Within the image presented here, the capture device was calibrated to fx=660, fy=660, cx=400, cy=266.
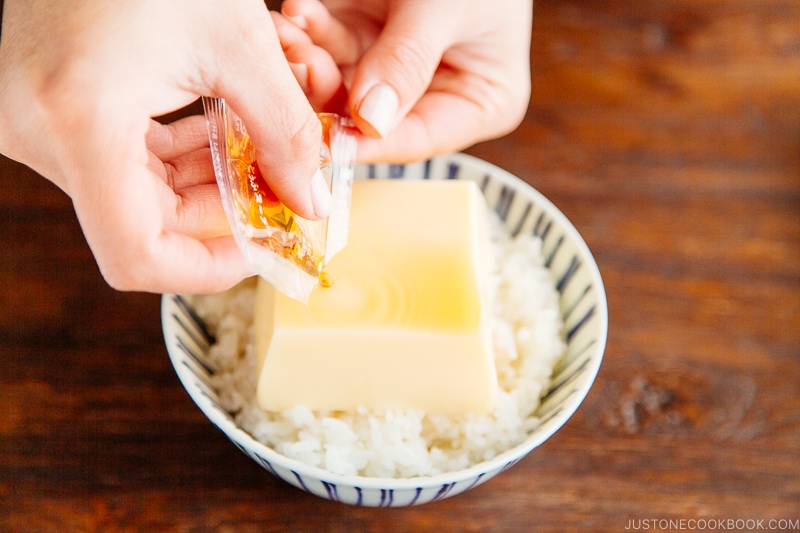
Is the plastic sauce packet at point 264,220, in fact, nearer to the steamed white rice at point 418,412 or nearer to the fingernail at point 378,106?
the fingernail at point 378,106

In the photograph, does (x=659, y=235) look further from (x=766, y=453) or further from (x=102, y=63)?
(x=102, y=63)

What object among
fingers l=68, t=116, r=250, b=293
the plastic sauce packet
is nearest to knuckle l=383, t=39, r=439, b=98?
the plastic sauce packet

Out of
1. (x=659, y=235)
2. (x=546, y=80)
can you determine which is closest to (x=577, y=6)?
(x=546, y=80)

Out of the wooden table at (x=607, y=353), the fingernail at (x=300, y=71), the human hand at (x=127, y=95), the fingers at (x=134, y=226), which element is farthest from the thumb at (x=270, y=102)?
the wooden table at (x=607, y=353)

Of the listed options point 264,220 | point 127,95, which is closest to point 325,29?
point 264,220

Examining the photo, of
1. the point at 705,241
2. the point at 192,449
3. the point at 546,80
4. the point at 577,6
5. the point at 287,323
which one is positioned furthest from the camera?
the point at 577,6

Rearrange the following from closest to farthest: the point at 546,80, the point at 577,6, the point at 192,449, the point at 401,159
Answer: the point at 192,449
the point at 401,159
the point at 546,80
the point at 577,6

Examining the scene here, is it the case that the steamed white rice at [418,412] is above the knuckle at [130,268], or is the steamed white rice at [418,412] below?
below
